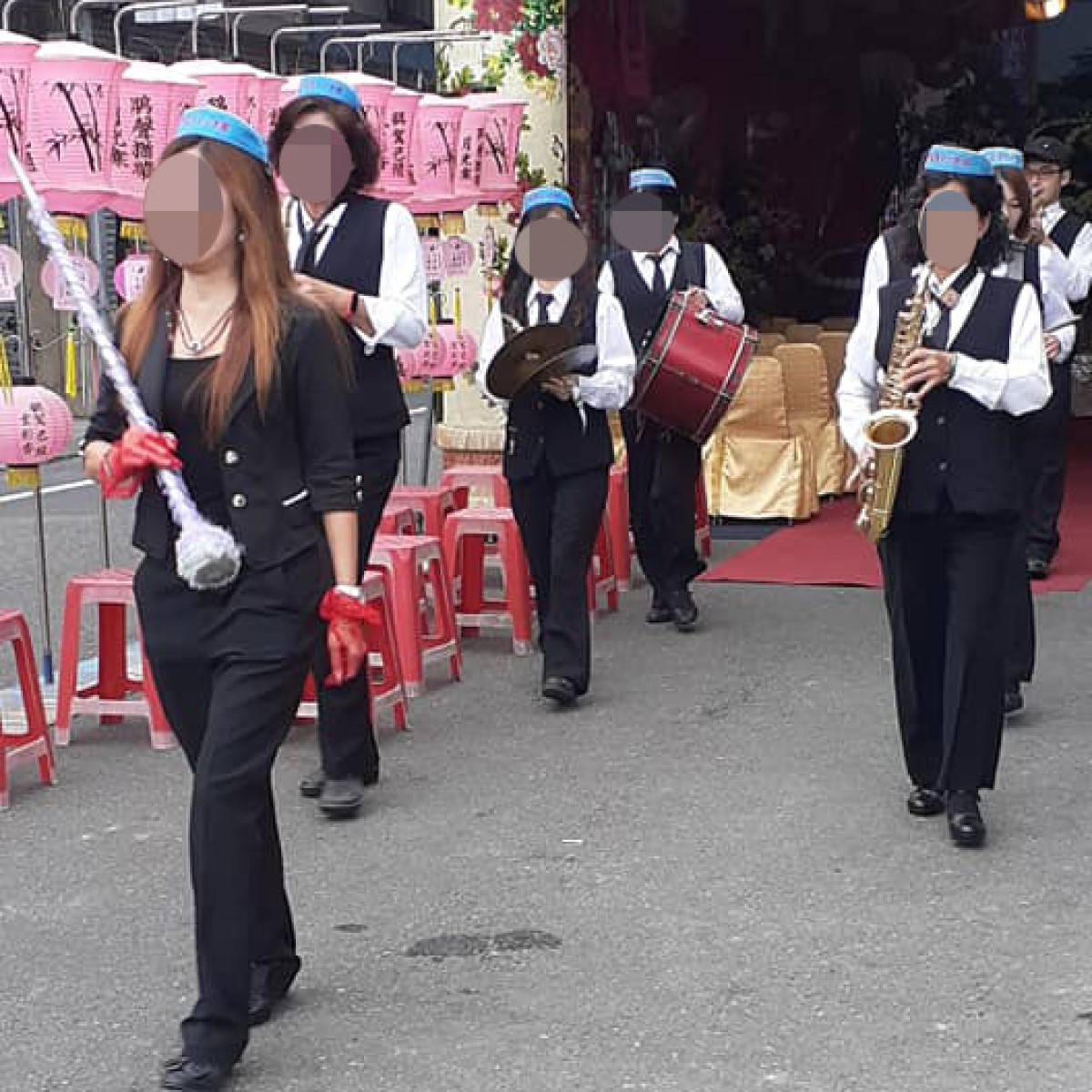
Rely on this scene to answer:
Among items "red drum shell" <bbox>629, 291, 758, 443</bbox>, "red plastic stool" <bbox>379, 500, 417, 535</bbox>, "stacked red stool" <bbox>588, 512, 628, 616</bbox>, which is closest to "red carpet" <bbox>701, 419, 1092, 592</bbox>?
"stacked red stool" <bbox>588, 512, 628, 616</bbox>

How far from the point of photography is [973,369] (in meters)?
4.74

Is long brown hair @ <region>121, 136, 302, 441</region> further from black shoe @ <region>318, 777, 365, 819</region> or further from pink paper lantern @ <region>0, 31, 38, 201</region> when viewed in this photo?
pink paper lantern @ <region>0, 31, 38, 201</region>

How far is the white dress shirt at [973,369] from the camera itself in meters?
Result: 4.75

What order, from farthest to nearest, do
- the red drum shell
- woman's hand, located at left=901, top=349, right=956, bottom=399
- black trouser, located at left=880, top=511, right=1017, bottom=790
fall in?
the red drum shell
black trouser, located at left=880, top=511, right=1017, bottom=790
woman's hand, located at left=901, top=349, right=956, bottom=399

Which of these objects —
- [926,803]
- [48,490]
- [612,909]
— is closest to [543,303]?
[926,803]

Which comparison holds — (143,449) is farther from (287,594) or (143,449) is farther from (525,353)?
(525,353)

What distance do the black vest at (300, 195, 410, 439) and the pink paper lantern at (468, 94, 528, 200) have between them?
3060mm

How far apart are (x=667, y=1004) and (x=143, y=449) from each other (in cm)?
167

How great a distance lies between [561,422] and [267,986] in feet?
9.65

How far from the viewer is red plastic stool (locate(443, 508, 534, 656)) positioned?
7.52 metres

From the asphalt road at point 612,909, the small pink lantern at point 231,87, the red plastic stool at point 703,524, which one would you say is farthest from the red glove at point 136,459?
the red plastic stool at point 703,524

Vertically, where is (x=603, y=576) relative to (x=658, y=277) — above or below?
below

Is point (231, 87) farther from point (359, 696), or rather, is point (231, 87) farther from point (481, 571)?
point (359, 696)

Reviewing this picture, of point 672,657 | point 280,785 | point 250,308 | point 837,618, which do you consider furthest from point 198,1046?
point 837,618
